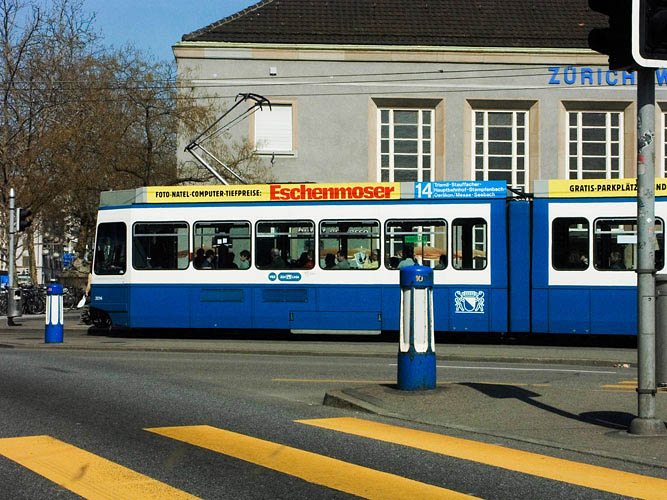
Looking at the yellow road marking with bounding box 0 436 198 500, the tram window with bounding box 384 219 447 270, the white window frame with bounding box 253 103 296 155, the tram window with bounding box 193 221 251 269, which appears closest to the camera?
the yellow road marking with bounding box 0 436 198 500

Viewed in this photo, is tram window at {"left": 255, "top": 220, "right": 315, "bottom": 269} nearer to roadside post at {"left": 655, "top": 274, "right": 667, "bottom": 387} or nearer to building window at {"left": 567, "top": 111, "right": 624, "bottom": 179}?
roadside post at {"left": 655, "top": 274, "right": 667, "bottom": 387}

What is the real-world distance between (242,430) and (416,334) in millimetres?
2612

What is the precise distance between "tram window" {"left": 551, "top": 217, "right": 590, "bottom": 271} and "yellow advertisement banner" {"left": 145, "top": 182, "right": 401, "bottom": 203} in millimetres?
3370

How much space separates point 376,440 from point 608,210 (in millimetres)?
12743

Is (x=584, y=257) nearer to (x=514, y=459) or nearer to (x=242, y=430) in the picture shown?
(x=242, y=430)

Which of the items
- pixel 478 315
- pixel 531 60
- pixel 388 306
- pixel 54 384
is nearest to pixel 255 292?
pixel 388 306

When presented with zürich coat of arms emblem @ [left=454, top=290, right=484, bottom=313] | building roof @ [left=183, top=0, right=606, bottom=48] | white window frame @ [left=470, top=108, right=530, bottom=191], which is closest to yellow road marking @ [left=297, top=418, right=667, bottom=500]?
zürich coat of arms emblem @ [left=454, top=290, right=484, bottom=313]

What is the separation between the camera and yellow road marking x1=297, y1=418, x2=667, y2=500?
6.17 metres

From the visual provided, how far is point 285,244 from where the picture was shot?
21094mm

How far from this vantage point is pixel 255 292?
2108cm

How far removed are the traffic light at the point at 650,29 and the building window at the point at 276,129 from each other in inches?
1220

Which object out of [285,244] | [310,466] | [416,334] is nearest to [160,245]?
[285,244]

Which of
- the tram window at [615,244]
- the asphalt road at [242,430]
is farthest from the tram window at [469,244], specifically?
the asphalt road at [242,430]

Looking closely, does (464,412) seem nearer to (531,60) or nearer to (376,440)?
(376,440)
